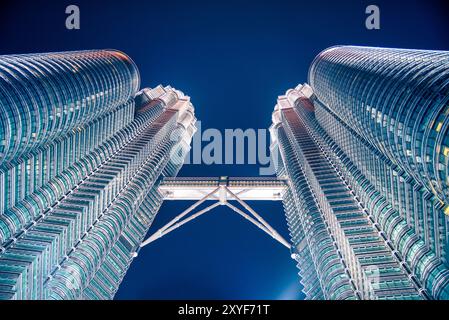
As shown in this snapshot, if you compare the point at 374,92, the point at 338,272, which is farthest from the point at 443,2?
the point at 338,272

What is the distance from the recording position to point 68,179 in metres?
103

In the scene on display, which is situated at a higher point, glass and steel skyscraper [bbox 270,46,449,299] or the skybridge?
the skybridge

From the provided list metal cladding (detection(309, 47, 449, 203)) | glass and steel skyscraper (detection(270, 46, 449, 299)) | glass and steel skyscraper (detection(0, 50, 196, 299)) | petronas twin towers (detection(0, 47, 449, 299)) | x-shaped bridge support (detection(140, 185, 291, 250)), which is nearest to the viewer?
metal cladding (detection(309, 47, 449, 203))

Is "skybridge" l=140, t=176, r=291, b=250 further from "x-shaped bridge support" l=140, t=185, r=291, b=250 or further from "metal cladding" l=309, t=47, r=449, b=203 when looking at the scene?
"metal cladding" l=309, t=47, r=449, b=203

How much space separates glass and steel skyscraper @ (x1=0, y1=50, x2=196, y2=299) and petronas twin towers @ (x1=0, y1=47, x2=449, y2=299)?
32 centimetres

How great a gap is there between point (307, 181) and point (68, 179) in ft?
201

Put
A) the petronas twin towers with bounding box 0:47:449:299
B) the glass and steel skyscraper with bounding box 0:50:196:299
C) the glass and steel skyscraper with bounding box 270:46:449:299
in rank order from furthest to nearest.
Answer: the glass and steel skyscraper with bounding box 0:50:196:299
the petronas twin towers with bounding box 0:47:449:299
the glass and steel skyscraper with bounding box 270:46:449:299

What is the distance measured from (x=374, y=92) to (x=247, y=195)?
91.1 metres

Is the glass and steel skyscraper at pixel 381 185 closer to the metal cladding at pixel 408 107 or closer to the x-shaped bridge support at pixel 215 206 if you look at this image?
the metal cladding at pixel 408 107

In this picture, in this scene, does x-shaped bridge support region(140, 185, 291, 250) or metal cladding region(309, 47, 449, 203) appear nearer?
metal cladding region(309, 47, 449, 203)

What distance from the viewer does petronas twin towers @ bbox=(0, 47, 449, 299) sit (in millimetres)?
59406

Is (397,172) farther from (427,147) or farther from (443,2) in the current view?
(443,2)

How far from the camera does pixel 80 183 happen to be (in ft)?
364

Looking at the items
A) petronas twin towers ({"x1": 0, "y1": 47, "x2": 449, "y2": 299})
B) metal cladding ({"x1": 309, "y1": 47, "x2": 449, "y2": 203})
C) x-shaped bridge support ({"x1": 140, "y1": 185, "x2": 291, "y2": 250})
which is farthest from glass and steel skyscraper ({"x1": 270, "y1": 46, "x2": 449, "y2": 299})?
x-shaped bridge support ({"x1": 140, "y1": 185, "x2": 291, "y2": 250})
